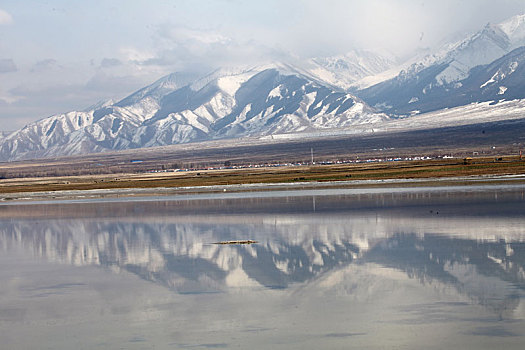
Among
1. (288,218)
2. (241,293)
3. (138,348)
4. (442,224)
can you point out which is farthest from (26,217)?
(138,348)

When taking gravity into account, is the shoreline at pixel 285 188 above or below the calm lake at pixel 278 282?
above

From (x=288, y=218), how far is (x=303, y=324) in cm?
2469

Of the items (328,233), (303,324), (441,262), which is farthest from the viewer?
(328,233)

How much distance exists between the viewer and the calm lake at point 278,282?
17031 millimetres

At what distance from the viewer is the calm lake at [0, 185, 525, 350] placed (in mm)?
17031

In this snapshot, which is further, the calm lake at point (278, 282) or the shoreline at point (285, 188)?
the shoreline at point (285, 188)

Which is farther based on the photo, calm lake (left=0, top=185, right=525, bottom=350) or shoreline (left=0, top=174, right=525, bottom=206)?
shoreline (left=0, top=174, right=525, bottom=206)

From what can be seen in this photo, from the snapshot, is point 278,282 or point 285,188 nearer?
point 278,282

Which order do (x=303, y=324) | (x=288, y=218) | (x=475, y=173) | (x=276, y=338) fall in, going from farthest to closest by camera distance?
(x=475, y=173), (x=288, y=218), (x=303, y=324), (x=276, y=338)

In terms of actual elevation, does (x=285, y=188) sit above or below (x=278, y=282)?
above

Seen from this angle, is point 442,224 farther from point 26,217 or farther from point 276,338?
point 26,217

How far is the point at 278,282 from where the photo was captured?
75.3 feet

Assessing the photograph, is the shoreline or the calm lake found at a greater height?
the shoreline

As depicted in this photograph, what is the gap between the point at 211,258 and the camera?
2859 centimetres
